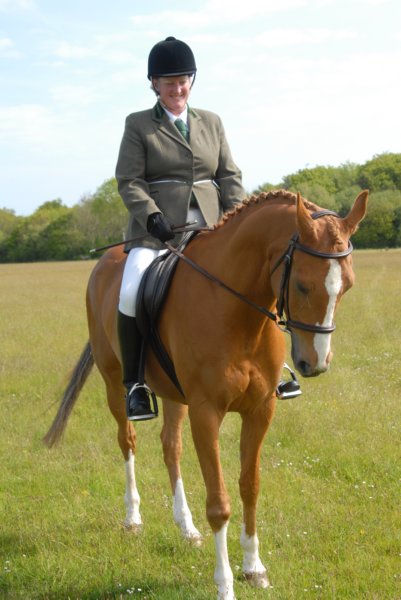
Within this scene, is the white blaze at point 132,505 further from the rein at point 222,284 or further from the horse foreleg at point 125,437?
the rein at point 222,284

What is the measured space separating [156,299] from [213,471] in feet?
4.24

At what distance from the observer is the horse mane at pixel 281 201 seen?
3.69m

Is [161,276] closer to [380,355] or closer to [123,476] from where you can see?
[123,476]

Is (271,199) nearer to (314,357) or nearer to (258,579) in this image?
(314,357)

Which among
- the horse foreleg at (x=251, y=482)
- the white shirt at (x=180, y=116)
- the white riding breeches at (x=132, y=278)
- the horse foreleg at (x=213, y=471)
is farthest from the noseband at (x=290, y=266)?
the white shirt at (x=180, y=116)

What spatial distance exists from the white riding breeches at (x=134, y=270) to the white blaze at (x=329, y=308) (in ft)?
6.04

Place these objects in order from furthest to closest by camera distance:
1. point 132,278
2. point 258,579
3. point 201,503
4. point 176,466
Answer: point 201,503 → point 176,466 → point 132,278 → point 258,579

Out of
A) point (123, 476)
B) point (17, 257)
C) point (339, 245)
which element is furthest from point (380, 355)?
point (17, 257)

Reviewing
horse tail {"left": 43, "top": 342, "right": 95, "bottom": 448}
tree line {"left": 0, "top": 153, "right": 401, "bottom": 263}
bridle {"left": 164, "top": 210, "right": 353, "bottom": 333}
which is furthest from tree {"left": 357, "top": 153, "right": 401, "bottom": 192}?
bridle {"left": 164, "top": 210, "right": 353, "bottom": 333}

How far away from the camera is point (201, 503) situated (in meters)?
6.36

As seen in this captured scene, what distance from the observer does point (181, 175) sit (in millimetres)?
5336

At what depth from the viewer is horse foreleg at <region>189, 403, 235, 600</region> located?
14.6 ft

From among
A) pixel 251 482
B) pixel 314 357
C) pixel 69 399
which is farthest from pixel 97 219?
pixel 314 357

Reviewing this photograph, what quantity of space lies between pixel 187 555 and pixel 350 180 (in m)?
102
